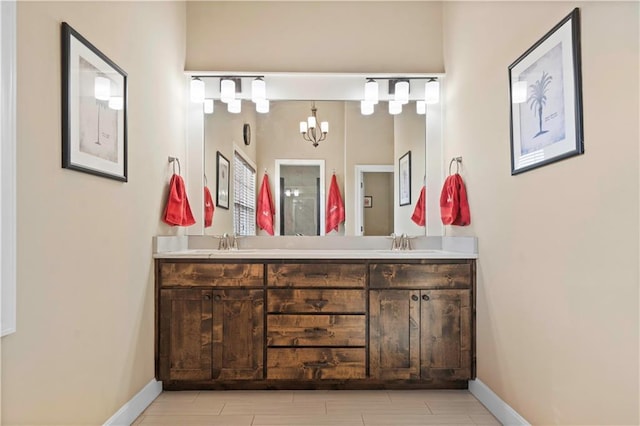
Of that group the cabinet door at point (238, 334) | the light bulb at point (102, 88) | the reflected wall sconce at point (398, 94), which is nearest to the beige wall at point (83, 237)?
the light bulb at point (102, 88)

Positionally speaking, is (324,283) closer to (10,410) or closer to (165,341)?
(165,341)

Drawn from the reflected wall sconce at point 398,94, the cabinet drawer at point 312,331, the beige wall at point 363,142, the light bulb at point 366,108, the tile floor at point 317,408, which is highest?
the reflected wall sconce at point 398,94

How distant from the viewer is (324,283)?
8.21 feet

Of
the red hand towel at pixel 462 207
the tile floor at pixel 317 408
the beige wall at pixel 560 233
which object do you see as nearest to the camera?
the beige wall at pixel 560 233

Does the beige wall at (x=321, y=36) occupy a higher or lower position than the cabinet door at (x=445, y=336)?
higher

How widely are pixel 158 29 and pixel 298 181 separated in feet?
4.41

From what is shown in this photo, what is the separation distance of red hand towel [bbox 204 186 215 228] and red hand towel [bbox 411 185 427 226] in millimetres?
1507

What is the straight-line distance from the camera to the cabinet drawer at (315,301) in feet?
8.17

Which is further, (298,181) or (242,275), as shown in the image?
(298,181)

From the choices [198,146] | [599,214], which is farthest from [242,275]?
[599,214]

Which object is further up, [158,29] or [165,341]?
[158,29]

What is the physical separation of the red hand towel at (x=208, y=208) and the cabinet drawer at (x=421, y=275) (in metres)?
1.29

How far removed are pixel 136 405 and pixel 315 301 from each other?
1.12 m

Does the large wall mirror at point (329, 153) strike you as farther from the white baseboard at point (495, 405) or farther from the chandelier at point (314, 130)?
the white baseboard at point (495, 405)
